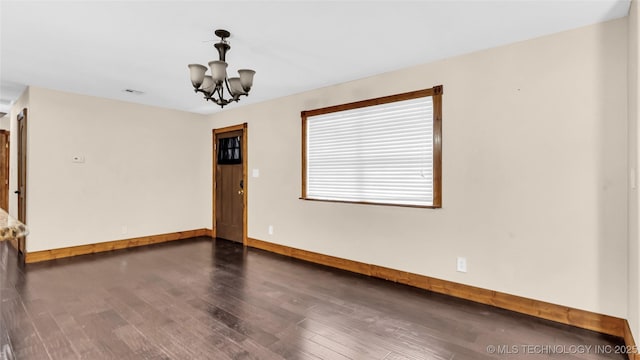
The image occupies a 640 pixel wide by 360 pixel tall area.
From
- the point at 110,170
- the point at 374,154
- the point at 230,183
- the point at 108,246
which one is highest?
the point at 374,154

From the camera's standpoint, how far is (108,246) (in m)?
4.99

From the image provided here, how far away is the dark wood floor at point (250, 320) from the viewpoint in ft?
7.24

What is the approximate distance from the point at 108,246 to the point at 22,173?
1556mm

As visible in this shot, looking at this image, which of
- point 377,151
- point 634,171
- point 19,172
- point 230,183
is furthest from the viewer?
point 230,183

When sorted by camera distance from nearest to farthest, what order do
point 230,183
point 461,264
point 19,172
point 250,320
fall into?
point 250,320 → point 461,264 → point 19,172 → point 230,183

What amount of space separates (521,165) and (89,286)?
4.43 m

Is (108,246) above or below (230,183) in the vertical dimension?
below

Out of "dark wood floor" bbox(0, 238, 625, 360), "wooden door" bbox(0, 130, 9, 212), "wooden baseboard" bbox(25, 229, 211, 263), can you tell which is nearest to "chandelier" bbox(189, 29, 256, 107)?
"dark wood floor" bbox(0, 238, 625, 360)

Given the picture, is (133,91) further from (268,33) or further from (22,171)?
(268,33)

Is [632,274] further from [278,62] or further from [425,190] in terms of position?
[278,62]

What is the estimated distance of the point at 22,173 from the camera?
4.65 m

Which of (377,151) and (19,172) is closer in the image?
(377,151)

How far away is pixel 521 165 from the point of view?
281 cm

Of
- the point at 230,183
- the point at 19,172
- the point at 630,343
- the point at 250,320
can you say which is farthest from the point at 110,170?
the point at 630,343
